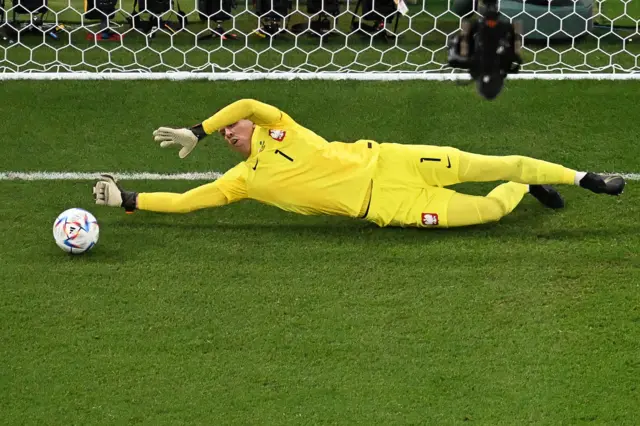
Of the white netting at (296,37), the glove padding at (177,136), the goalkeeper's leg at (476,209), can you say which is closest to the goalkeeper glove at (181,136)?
the glove padding at (177,136)

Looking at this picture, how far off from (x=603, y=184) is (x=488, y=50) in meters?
3.05

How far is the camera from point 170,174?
24.2 feet

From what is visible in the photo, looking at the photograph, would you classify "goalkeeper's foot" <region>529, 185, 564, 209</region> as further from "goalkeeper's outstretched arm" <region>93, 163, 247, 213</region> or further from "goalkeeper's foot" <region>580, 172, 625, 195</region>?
"goalkeeper's outstretched arm" <region>93, 163, 247, 213</region>

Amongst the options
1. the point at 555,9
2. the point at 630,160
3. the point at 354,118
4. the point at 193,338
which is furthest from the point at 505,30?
the point at 555,9

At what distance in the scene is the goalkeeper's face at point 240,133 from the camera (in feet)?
20.8

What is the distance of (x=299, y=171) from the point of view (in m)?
6.31

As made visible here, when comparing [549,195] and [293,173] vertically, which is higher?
[293,173]

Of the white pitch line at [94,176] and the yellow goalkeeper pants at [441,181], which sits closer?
the yellow goalkeeper pants at [441,181]

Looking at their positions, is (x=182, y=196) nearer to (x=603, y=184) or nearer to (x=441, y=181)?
(x=441, y=181)

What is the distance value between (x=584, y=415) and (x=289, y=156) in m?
2.55

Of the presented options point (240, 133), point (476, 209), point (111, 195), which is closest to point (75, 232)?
point (111, 195)

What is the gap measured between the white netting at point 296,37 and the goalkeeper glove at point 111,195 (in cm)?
286

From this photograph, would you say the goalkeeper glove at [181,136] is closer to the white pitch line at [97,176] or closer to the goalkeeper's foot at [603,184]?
the white pitch line at [97,176]

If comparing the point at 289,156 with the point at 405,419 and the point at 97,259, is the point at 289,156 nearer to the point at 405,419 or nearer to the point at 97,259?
the point at 97,259
